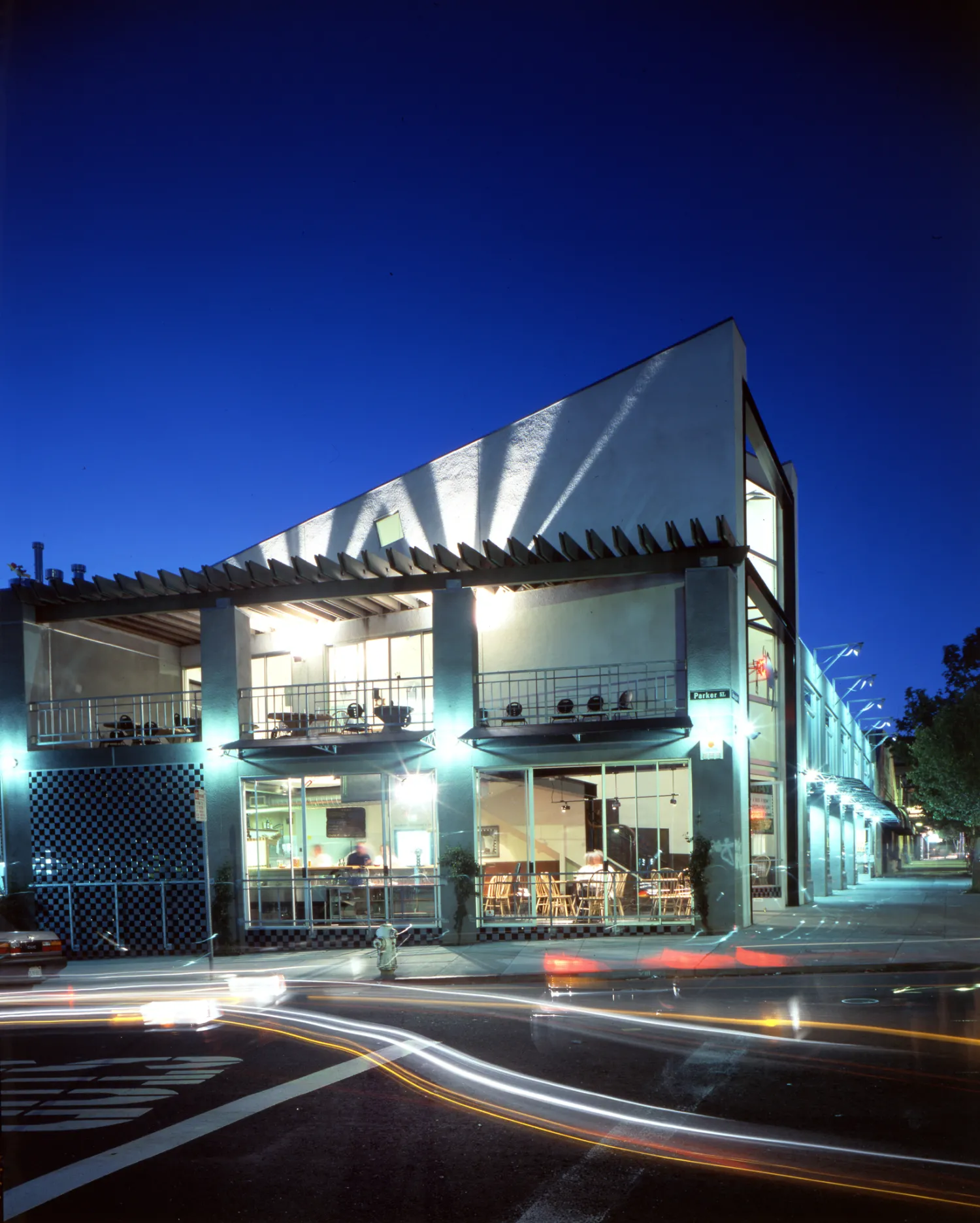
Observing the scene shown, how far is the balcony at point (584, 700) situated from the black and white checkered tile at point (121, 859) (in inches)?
248

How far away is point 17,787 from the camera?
2320 centimetres

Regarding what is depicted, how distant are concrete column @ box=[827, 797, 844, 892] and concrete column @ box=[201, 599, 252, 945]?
21.7 metres

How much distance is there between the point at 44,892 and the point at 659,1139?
61.5 feet

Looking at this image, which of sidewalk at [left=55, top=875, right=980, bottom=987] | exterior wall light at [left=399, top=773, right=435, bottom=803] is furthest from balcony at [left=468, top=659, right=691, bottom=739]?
sidewalk at [left=55, top=875, right=980, bottom=987]

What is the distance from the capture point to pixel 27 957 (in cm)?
1585

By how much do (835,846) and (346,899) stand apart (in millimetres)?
23347

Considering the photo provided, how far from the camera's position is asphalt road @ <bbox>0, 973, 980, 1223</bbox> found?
6.16m

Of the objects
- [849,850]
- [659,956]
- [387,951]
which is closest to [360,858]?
[387,951]

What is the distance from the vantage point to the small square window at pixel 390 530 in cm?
2767

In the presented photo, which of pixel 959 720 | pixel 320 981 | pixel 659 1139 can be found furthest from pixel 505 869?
pixel 959 720

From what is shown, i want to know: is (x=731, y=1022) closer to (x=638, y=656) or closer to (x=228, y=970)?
(x=228, y=970)

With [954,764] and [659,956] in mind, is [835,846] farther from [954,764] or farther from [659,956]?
[659,956]

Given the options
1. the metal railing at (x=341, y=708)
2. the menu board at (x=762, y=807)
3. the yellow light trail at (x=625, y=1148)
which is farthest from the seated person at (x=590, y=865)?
the yellow light trail at (x=625, y=1148)

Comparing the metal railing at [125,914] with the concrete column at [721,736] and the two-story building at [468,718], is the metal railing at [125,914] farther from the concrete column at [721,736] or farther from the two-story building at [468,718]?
the concrete column at [721,736]
